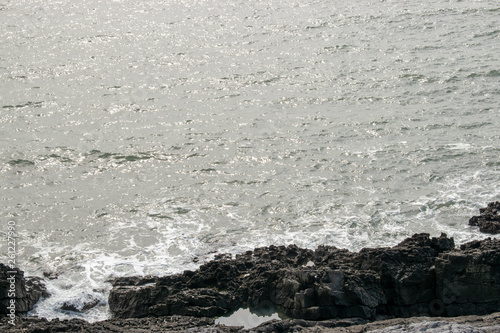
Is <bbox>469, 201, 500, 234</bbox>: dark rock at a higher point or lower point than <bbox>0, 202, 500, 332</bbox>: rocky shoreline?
higher

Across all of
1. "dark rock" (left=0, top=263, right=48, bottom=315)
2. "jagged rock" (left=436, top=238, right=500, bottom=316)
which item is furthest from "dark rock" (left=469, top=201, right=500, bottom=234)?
"dark rock" (left=0, top=263, right=48, bottom=315)

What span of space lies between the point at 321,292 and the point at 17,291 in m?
7.44

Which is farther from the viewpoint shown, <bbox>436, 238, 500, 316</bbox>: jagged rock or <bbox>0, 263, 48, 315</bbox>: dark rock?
<bbox>0, 263, 48, 315</bbox>: dark rock

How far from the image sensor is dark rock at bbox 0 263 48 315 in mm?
16734

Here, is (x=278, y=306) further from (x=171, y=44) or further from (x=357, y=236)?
(x=171, y=44)

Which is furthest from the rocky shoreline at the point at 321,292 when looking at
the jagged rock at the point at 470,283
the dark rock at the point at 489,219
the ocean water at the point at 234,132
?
the dark rock at the point at 489,219

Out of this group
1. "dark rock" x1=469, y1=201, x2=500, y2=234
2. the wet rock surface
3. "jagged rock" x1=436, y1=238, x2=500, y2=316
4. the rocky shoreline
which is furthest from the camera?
"dark rock" x1=469, y1=201, x2=500, y2=234

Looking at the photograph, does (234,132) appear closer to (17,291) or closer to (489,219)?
(489,219)

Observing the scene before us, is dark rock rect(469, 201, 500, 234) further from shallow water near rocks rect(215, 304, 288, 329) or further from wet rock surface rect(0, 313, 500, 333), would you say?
shallow water near rocks rect(215, 304, 288, 329)

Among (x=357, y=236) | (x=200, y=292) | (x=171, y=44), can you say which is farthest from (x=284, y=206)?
(x=171, y=44)

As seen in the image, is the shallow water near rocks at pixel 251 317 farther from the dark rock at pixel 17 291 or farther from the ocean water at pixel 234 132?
the dark rock at pixel 17 291

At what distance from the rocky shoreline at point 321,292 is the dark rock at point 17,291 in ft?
0.08

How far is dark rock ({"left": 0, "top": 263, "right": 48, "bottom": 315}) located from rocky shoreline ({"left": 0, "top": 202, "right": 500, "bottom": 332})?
0.08ft

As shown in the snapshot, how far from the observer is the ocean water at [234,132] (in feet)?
68.5
